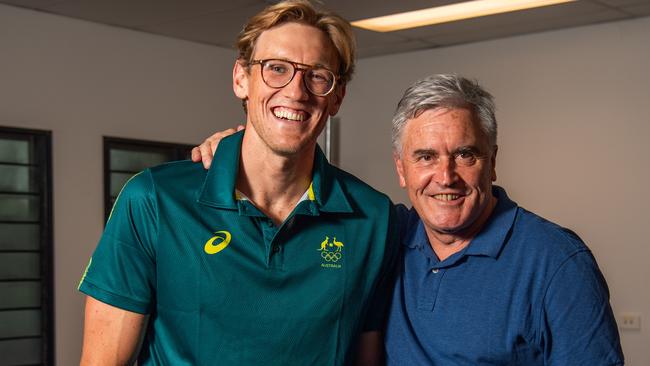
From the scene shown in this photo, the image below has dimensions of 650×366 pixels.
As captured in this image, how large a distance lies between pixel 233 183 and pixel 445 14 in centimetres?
425

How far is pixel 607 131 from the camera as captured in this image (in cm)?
600

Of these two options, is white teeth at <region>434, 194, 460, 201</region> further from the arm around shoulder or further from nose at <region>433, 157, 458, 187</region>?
the arm around shoulder

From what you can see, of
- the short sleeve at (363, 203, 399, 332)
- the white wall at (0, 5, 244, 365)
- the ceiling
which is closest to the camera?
the short sleeve at (363, 203, 399, 332)

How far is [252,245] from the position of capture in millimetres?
1926

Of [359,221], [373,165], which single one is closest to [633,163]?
[373,165]

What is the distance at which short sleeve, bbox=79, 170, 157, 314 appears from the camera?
1873mm

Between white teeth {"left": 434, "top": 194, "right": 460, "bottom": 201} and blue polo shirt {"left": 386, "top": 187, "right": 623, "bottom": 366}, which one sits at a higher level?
white teeth {"left": 434, "top": 194, "right": 460, "bottom": 201}

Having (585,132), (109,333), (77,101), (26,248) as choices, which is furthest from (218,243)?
(585,132)

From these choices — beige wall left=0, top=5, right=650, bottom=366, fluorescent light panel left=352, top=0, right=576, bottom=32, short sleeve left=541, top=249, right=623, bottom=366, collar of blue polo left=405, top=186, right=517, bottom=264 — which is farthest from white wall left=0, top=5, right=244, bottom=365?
short sleeve left=541, top=249, right=623, bottom=366

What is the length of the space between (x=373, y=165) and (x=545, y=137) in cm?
149

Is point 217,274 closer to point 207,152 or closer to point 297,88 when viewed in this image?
point 207,152

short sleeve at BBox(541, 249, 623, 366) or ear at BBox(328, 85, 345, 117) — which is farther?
ear at BBox(328, 85, 345, 117)

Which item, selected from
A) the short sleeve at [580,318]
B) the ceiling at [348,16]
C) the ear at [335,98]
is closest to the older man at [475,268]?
Result: the short sleeve at [580,318]

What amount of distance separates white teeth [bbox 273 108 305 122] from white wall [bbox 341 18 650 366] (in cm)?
445
